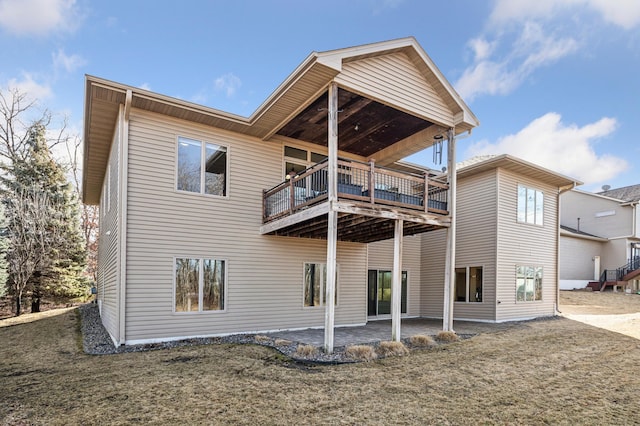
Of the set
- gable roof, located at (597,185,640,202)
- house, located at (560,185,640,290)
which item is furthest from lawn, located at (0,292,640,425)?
gable roof, located at (597,185,640,202)

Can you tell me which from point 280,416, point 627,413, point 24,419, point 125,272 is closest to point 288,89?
point 125,272

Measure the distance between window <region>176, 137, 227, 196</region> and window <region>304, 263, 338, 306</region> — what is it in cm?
330

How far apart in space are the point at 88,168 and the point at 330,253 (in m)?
9.85

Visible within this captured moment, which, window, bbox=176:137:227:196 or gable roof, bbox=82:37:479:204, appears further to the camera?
window, bbox=176:137:227:196

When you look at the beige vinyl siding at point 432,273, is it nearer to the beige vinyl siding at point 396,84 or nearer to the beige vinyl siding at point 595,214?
the beige vinyl siding at point 396,84

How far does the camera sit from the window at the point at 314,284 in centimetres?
1034

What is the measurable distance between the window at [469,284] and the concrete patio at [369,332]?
1.22 metres

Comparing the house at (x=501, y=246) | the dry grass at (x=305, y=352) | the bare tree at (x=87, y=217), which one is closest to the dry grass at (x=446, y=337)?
the dry grass at (x=305, y=352)

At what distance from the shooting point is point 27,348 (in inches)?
308

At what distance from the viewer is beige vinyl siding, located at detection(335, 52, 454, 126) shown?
25.5ft

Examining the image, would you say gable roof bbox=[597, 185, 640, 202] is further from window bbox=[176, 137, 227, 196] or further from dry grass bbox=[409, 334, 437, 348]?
window bbox=[176, 137, 227, 196]

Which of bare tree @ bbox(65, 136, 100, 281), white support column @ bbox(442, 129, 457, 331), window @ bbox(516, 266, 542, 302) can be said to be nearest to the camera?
white support column @ bbox(442, 129, 457, 331)

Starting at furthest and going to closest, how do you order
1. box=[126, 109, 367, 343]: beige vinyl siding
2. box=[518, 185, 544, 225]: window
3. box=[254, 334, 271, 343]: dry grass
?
box=[518, 185, 544, 225]: window → box=[254, 334, 271, 343]: dry grass → box=[126, 109, 367, 343]: beige vinyl siding

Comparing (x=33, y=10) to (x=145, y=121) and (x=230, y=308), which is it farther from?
(x=230, y=308)
